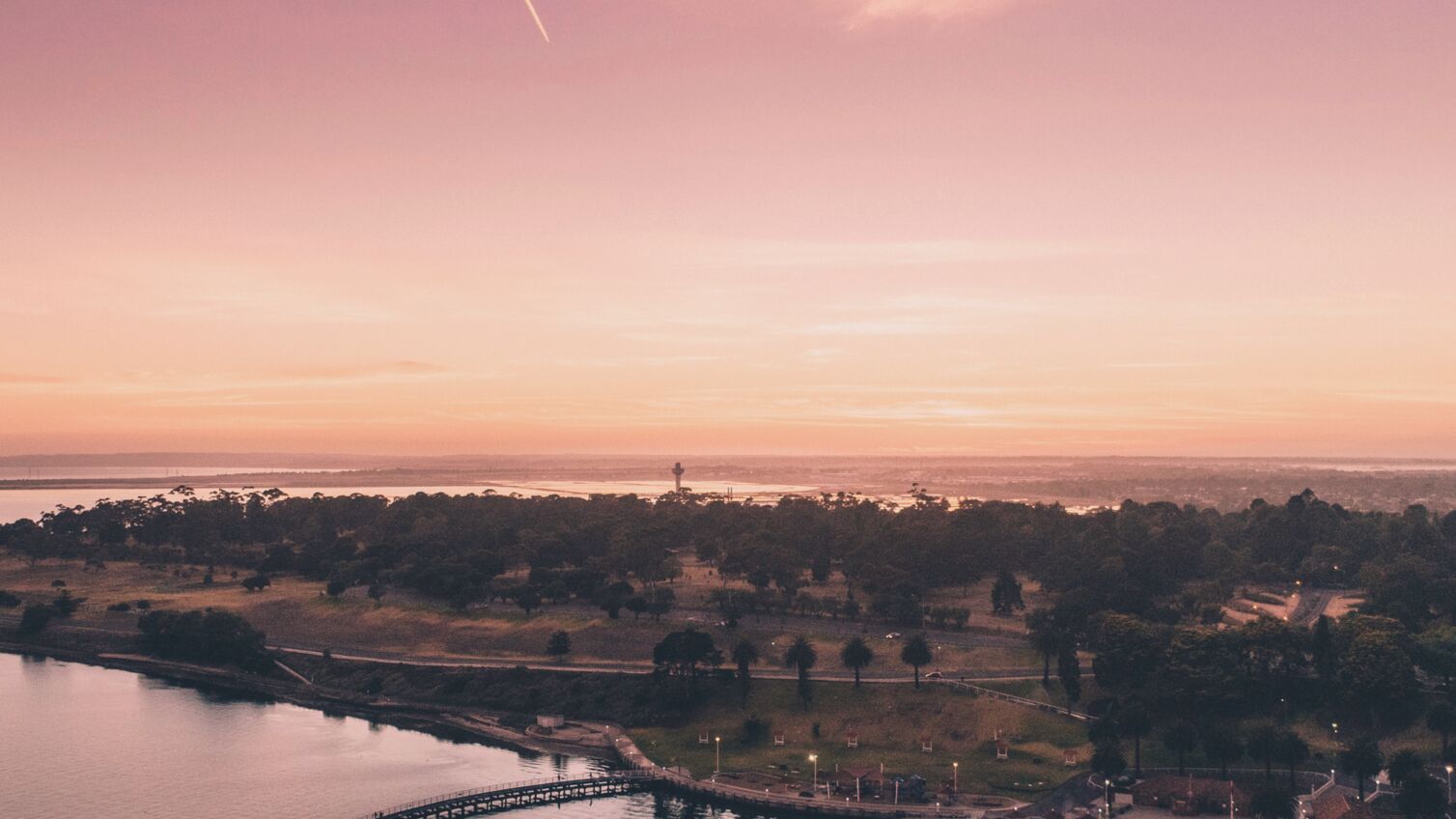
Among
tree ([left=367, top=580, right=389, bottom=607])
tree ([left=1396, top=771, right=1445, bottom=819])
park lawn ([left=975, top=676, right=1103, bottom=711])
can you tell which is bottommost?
tree ([left=1396, top=771, right=1445, bottom=819])

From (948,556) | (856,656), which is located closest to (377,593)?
(856,656)

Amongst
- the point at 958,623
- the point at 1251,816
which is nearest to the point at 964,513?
the point at 958,623

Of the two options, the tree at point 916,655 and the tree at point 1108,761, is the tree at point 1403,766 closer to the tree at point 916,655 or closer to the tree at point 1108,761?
the tree at point 1108,761

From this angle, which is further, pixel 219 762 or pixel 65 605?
pixel 65 605

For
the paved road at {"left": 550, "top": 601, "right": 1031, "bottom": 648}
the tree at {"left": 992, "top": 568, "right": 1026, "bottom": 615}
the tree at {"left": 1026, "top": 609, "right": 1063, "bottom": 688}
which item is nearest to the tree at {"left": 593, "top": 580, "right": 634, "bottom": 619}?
the paved road at {"left": 550, "top": 601, "right": 1031, "bottom": 648}

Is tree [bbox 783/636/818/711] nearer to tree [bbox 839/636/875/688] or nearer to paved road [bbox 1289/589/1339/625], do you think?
tree [bbox 839/636/875/688]

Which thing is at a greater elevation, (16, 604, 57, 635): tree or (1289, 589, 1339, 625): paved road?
(1289, 589, 1339, 625): paved road

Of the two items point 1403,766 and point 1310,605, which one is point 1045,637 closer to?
point 1403,766
